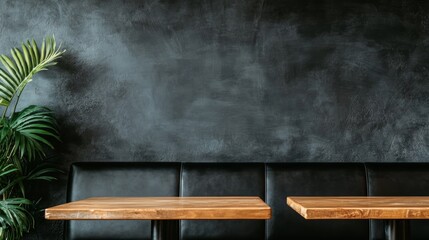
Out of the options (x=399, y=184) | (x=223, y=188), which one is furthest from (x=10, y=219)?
(x=399, y=184)

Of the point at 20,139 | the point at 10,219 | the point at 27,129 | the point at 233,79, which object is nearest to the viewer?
the point at 10,219

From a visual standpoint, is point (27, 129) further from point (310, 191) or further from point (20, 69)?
point (310, 191)

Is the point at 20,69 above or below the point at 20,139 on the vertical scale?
above

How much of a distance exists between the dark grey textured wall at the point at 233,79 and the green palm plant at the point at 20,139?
15cm

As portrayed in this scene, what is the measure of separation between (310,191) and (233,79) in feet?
2.64

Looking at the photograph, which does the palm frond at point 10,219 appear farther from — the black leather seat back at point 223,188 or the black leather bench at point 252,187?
the black leather seat back at point 223,188

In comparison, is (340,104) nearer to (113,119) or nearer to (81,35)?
(113,119)

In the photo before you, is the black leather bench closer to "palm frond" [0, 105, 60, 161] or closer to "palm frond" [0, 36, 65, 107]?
"palm frond" [0, 105, 60, 161]

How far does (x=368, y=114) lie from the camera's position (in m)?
2.72

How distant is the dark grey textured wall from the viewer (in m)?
2.71

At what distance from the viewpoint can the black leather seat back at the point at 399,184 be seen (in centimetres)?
240

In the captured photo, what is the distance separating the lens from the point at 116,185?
8.09ft

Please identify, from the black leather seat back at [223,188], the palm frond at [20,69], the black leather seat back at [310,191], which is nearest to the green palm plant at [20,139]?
the palm frond at [20,69]

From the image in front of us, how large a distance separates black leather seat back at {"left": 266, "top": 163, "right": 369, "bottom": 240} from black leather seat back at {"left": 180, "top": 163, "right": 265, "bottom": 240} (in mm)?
71
